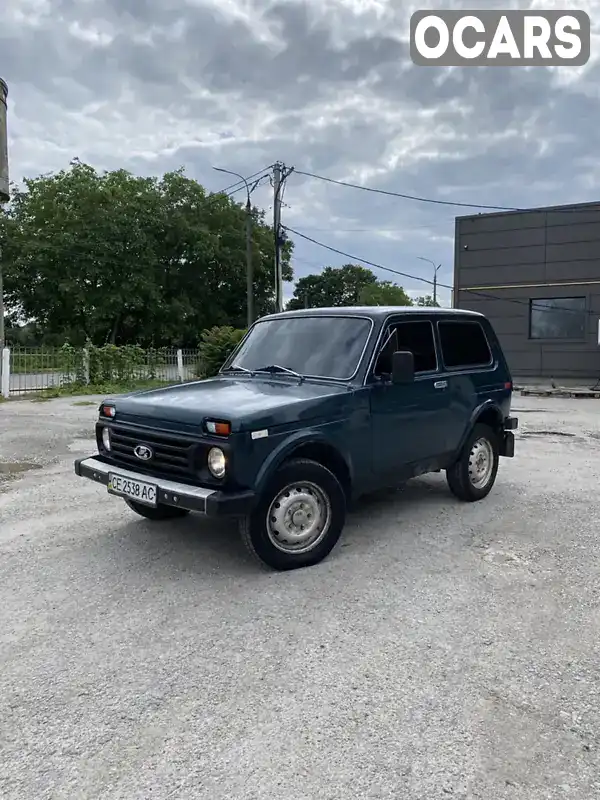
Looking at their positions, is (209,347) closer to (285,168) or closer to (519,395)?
(285,168)

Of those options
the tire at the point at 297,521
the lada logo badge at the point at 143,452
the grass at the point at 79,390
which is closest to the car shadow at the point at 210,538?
the tire at the point at 297,521

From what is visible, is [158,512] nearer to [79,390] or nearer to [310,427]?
[310,427]

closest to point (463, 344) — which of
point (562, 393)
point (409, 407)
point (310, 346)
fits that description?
point (409, 407)

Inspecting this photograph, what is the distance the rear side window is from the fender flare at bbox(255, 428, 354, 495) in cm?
192

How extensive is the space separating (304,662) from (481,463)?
145 inches

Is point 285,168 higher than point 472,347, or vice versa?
point 285,168

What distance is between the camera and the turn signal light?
3.92m

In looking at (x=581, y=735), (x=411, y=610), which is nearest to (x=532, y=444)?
(x=411, y=610)

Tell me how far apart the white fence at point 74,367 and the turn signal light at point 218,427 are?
50.4ft

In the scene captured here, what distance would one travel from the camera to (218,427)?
3.95m

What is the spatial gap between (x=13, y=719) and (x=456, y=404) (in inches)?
169

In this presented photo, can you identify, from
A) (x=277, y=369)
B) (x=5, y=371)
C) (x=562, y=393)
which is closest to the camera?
(x=277, y=369)

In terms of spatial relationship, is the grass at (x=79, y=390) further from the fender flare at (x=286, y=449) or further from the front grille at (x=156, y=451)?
the fender flare at (x=286, y=449)

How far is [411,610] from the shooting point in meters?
3.71
